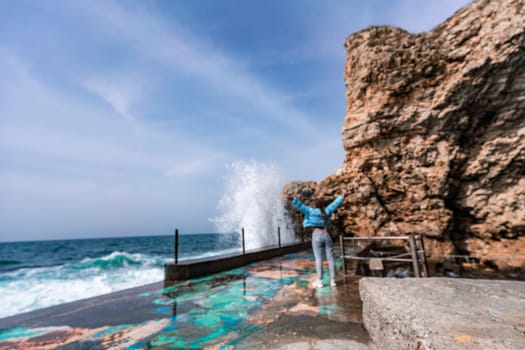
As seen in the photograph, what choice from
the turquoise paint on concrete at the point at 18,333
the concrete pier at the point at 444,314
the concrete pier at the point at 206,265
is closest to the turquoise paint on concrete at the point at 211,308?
the turquoise paint on concrete at the point at 18,333

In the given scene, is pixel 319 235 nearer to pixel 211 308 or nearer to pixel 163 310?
pixel 211 308

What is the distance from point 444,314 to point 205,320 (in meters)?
3.26

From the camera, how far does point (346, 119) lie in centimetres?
1616

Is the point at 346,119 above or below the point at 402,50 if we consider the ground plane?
below

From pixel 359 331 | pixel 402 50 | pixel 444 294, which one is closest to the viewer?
pixel 444 294

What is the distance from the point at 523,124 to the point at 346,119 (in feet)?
27.8

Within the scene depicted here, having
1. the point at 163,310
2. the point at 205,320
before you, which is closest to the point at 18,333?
the point at 163,310

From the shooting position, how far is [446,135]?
42.3 feet

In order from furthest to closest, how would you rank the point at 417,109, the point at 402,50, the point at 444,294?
the point at 402,50
the point at 417,109
the point at 444,294

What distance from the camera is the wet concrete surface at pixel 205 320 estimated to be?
10.0 ft

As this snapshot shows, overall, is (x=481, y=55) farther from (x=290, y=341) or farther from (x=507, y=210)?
(x=290, y=341)

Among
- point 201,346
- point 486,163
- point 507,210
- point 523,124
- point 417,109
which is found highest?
point 417,109

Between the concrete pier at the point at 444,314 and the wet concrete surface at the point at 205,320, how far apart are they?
1.69 feet

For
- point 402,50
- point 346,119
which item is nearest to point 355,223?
point 346,119
